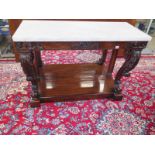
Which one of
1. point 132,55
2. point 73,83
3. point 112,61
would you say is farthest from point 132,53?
point 73,83

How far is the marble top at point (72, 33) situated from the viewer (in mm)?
976

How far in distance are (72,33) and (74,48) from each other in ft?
0.36

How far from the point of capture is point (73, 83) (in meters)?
1.52

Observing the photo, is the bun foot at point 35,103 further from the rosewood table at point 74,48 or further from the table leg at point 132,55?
the table leg at point 132,55

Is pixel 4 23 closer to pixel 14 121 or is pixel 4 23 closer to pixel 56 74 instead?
pixel 56 74

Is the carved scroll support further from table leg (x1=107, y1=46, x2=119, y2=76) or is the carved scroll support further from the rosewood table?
table leg (x1=107, y1=46, x2=119, y2=76)

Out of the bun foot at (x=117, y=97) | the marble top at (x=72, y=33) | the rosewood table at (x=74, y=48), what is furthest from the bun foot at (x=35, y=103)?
the bun foot at (x=117, y=97)

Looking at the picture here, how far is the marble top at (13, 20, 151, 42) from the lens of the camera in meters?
0.98

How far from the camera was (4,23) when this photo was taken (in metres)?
2.26

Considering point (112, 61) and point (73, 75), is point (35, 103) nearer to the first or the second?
point (73, 75)

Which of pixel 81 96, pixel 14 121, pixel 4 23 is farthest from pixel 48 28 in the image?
pixel 4 23

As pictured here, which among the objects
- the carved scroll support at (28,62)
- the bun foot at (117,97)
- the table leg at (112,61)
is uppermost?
the carved scroll support at (28,62)

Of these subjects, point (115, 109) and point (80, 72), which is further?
point (80, 72)
